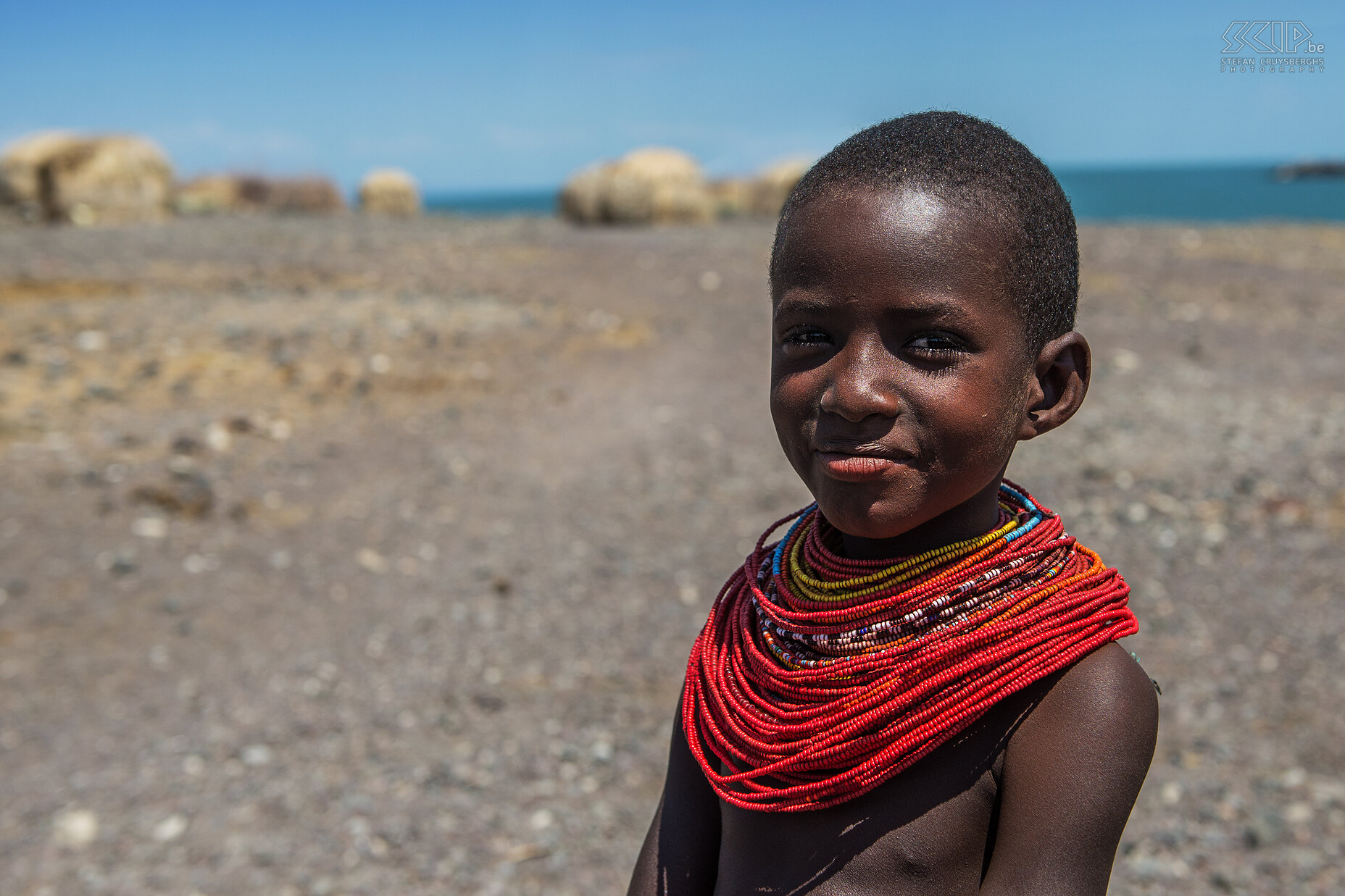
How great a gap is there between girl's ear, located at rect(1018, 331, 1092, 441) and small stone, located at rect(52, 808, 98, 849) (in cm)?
323

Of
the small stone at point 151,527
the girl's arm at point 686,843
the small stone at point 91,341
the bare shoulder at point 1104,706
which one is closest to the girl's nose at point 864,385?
the bare shoulder at point 1104,706

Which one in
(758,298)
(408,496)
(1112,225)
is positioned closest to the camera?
(408,496)

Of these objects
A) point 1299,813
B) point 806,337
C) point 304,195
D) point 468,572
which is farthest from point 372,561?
point 304,195

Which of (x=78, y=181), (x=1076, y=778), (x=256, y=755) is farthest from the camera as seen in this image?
(x=78, y=181)

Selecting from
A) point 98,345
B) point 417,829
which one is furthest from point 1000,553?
point 98,345

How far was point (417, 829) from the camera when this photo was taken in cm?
332

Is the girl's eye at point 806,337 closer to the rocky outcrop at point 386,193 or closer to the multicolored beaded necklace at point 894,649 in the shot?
the multicolored beaded necklace at point 894,649

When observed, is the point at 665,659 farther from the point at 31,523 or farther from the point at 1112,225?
the point at 1112,225

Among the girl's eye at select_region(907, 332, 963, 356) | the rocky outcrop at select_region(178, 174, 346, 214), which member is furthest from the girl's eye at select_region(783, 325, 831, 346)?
the rocky outcrop at select_region(178, 174, 346, 214)

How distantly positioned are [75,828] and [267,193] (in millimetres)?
29275

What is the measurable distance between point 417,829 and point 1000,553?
8.43 ft

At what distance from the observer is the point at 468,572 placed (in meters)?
5.03

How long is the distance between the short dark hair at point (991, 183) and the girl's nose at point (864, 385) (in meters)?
0.18

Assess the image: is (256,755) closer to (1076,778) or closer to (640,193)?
(1076,778)
